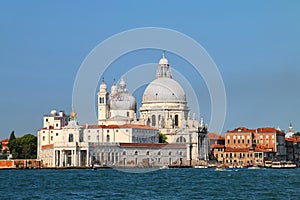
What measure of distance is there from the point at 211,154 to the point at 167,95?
9134mm

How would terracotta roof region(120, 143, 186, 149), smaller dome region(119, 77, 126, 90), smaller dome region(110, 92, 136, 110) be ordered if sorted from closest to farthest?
terracotta roof region(120, 143, 186, 149)
smaller dome region(110, 92, 136, 110)
smaller dome region(119, 77, 126, 90)

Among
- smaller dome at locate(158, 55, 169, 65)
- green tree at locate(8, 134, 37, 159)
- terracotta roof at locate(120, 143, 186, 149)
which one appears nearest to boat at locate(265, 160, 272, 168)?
terracotta roof at locate(120, 143, 186, 149)

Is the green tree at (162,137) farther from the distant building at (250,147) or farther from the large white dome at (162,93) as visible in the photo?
the distant building at (250,147)

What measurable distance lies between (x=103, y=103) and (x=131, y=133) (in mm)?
11648

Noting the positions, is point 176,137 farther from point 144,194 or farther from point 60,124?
point 144,194

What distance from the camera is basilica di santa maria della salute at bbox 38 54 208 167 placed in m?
95.2

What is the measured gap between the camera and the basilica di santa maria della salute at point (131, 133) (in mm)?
95250

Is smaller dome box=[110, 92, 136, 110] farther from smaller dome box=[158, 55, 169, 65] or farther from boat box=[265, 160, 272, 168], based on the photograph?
boat box=[265, 160, 272, 168]

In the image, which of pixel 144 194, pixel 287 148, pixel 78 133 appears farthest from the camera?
pixel 287 148

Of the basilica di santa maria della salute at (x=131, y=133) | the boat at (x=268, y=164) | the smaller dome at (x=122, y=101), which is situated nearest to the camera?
the basilica di santa maria della salute at (x=131, y=133)

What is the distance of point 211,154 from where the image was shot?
11138 cm

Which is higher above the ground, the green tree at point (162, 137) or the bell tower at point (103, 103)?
the bell tower at point (103, 103)

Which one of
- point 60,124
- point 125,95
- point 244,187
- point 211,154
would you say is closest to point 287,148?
point 211,154

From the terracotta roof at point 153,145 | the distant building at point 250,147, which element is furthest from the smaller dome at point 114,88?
the distant building at point 250,147
